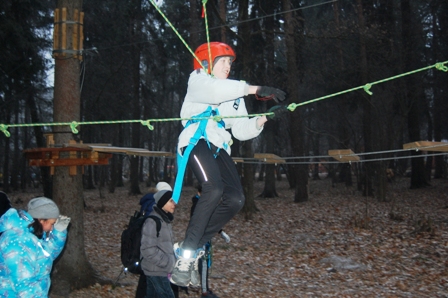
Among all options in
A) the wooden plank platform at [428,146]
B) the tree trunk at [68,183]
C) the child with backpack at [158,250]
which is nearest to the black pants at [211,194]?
the child with backpack at [158,250]

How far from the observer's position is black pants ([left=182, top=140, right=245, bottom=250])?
144 inches

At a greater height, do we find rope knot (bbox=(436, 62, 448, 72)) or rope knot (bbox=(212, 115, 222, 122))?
rope knot (bbox=(436, 62, 448, 72))

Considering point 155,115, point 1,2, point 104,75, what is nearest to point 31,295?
point 1,2

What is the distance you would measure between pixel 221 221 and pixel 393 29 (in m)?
19.4

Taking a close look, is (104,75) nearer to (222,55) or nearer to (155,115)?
(155,115)

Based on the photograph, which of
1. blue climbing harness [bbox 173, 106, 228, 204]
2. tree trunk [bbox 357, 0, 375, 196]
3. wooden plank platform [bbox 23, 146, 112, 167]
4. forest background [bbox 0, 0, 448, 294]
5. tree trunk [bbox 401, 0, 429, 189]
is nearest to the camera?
blue climbing harness [bbox 173, 106, 228, 204]

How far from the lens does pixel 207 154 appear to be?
3.72 meters

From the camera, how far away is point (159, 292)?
4.82 m

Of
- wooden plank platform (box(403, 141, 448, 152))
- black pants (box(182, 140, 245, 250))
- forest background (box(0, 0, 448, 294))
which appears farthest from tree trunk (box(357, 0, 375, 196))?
black pants (box(182, 140, 245, 250))

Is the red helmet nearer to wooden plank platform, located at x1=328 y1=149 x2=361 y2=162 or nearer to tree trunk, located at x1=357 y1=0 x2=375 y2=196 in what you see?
wooden plank platform, located at x1=328 y1=149 x2=361 y2=162

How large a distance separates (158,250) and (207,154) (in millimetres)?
1510

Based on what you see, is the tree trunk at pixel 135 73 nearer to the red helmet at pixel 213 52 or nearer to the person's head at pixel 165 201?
the person's head at pixel 165 201

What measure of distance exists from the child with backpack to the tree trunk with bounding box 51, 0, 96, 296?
246 centimetres

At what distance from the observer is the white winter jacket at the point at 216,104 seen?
348 centimetres
